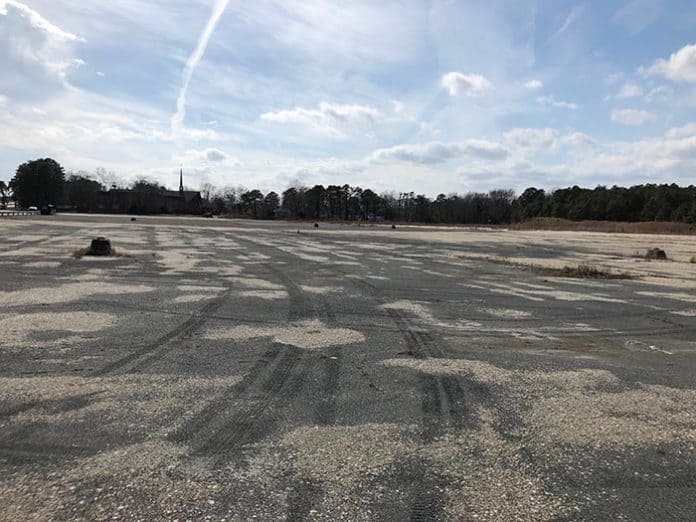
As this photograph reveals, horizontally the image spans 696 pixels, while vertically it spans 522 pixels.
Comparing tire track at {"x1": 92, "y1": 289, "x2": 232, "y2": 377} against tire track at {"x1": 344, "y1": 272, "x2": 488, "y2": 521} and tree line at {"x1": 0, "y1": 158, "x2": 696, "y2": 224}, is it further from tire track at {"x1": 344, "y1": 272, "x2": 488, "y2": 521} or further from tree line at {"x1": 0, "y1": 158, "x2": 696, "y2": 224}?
tree line at {"x1": 0, "y1": 158, "x2": 696, "y2": 224}

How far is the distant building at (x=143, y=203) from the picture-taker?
449ft

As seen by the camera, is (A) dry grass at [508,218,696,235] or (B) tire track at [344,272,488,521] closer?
(B) tire track at [344,272,488,521]

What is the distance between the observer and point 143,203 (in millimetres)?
139500

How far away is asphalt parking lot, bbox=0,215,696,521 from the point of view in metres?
3.47

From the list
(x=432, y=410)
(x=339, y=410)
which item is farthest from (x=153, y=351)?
(x=432, y=410)

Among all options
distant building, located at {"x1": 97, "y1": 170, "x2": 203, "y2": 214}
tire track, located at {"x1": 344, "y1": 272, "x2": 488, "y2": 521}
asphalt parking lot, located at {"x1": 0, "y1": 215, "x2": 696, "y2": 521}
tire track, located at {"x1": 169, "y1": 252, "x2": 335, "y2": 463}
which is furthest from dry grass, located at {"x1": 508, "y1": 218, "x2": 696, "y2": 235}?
distant building, located at {"x1": 97, "y1": 170, "x2": 203, "y2": 214}

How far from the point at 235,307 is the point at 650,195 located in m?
117

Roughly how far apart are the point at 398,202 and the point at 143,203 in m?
70.0

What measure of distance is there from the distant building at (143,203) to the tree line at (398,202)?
5.76 feet

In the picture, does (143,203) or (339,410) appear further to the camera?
(143,203)

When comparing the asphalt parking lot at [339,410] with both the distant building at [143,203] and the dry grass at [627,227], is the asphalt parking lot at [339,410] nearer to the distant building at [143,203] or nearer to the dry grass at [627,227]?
the dry grass at [627,227]

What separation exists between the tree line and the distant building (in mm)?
1755

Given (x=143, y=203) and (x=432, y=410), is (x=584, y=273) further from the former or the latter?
(x=143, y=203)

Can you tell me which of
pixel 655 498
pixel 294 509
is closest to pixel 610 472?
pixel 655 498
